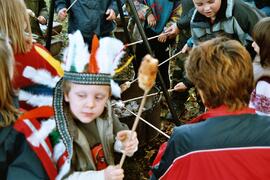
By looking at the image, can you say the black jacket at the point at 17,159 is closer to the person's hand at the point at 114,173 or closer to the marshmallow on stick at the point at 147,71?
the person's hand at the point at 114,173

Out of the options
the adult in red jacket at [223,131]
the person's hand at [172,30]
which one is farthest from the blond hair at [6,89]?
the person's hand at [172,30]

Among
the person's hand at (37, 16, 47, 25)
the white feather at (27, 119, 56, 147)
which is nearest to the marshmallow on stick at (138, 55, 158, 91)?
the white feather at (27, 119, 56, 147)

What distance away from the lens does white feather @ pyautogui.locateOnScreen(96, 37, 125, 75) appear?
1.66 metres

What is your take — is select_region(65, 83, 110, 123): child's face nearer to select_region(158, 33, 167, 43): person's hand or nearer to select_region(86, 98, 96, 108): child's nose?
select_region(86, 98, 96, 108): child's nose

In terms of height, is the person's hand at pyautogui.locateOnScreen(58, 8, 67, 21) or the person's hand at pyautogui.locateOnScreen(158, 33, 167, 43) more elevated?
the person's hand at pyautogui.locateOnScreen(58, 8, 67, 21)

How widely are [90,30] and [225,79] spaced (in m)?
2.36

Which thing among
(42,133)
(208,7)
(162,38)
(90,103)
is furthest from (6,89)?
(162,38)

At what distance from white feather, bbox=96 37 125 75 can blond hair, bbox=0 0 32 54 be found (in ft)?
2.10

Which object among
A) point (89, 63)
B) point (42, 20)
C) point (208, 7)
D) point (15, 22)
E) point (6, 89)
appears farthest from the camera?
point (42, 20)

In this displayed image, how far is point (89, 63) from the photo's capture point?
5.39ft

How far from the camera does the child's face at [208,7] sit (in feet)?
8.89

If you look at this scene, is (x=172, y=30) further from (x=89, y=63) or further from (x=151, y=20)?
(x=89, y=63)

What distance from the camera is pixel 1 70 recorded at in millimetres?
1496

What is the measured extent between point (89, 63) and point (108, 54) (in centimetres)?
10
